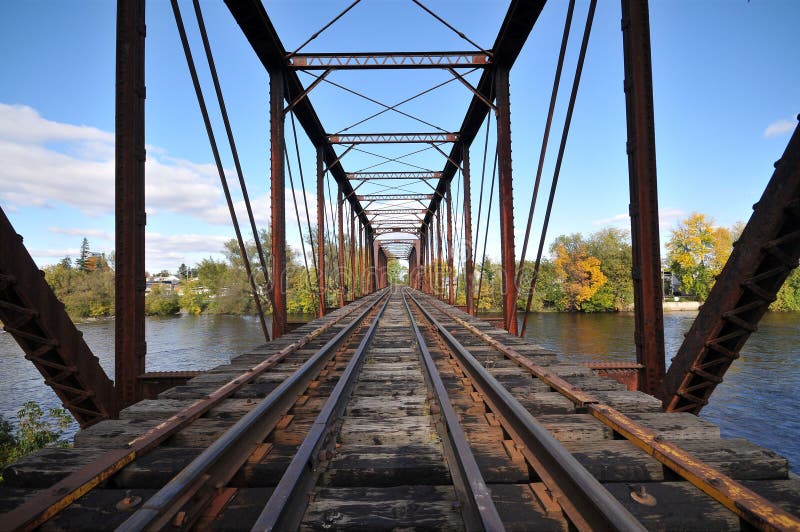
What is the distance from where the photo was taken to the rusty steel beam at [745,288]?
262 cm

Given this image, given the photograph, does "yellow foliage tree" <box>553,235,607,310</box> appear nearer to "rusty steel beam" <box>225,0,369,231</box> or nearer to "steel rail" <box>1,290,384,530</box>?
"rusty steel beam" <box>225,0,369,231</box>

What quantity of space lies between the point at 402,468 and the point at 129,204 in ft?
12.6

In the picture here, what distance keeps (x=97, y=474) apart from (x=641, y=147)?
4984 mm

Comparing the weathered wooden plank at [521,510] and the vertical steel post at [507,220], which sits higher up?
the vertical steel post at [507,220]

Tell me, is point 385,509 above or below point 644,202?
below

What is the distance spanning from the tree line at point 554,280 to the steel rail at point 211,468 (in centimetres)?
4095

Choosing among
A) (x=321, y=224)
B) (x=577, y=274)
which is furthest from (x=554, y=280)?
(x=321, y=224)

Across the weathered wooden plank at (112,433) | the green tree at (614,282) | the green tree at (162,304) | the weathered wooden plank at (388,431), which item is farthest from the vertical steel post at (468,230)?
the green tree at (162,304)

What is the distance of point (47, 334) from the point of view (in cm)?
317

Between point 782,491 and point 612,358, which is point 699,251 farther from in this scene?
point 782,491

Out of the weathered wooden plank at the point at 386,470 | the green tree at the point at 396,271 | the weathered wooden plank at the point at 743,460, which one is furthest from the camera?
the green tree at the point at 396,271

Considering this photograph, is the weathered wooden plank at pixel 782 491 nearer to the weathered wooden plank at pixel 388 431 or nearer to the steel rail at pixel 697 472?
the steel rail at pixel 697 472

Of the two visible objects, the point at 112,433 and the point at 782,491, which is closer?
the point at 782,491

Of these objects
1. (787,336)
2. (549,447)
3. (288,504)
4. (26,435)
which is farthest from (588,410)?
(787,336)
